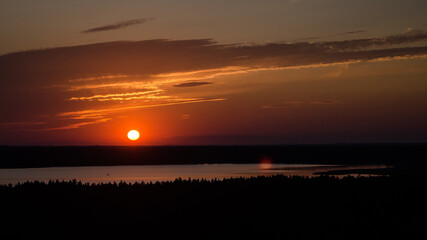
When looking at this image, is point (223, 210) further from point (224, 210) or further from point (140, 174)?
point (140, 174)

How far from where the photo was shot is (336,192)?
3266cm

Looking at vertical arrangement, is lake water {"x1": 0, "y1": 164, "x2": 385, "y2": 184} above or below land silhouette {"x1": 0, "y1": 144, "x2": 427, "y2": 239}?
above

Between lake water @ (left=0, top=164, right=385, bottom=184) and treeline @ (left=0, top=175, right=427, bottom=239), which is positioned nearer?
treeline @ (left=0, top=175, right=427, bottom=239)

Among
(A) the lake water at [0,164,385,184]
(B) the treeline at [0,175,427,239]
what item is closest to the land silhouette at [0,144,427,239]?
(B) the treeline at [0,175,427,239]

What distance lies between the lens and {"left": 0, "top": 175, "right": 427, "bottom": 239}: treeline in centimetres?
2302

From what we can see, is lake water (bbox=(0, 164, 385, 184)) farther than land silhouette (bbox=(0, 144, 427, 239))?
Yes

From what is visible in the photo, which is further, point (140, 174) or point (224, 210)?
point (140, 174)

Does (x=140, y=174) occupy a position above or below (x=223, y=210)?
above

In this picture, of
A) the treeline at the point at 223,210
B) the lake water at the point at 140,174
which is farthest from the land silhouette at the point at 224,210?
the lake water at the point at 140,174

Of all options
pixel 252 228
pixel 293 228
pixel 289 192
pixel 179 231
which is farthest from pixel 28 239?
pixel 289 192

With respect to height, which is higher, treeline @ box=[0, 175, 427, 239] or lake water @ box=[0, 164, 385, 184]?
lake water @ box=[0, 164, 385, 184]

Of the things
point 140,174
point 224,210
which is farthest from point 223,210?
point 140,174

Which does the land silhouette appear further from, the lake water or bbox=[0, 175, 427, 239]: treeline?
the lake water

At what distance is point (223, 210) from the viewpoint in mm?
27766
